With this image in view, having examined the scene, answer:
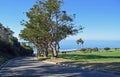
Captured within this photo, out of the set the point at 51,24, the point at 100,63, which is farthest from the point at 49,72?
the point at 51,24

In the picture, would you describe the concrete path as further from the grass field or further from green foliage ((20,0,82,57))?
green foliage ((20,0,82,57))

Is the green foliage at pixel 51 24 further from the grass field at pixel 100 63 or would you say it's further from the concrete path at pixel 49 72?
the concrete path at pixel 49 72

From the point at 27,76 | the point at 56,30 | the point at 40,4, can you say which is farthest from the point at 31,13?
the point at 27,76

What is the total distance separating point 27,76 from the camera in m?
24.1

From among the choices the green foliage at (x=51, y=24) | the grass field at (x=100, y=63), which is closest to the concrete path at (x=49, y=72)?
the grass field at (x=100, y=63)

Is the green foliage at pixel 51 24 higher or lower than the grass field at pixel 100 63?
higher

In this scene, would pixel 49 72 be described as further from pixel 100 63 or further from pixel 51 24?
pixel 51 24

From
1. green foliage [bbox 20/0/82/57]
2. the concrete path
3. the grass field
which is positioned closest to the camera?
the concrete path

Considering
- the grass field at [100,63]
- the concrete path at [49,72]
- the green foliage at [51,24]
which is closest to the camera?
the concrete path at [49,72]

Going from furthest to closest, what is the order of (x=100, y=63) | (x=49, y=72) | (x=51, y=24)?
1. (x=51, y=24)
2. (x=100, y=63)
3. (x=49, y=72)

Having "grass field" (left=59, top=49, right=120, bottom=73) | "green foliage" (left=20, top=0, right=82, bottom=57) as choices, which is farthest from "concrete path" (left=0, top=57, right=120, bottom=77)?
"green foliage" (left=20, top=0, right=82, bottom=57)

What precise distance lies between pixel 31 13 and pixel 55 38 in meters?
7.90

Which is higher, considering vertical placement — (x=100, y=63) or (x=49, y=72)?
(x=100, y=63)

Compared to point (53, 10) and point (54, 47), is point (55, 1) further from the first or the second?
point (54, 47)
